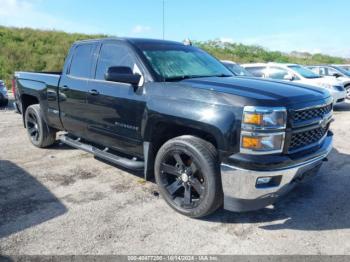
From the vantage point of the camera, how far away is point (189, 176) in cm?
362

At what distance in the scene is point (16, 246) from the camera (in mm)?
3088

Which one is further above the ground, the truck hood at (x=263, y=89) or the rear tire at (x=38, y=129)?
the truck hood at (x=263, y=89)

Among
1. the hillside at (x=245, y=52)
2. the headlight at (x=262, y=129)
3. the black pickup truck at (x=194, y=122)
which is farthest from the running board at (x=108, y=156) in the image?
the hillside at (x=245, y=52)

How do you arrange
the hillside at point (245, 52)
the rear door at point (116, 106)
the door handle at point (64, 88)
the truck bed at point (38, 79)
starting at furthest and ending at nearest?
the hillside at point (245, 52)
the truck bed at point (38, 79)
the door handle at point (64, 88)
the rear door at point (116, 106)

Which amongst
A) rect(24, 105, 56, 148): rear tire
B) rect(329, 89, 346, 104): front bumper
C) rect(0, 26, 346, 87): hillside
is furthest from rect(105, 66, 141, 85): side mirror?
rect(0, 26, 346, 87): hillside

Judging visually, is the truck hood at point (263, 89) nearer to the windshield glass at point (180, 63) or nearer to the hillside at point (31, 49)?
the windshield glass at point (180, 63)

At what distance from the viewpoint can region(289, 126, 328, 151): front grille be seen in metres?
3.31

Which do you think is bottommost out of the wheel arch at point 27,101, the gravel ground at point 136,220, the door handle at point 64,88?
the gravel ground at point 136,220

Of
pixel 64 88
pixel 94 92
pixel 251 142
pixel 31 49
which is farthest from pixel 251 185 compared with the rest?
pixel 31 49

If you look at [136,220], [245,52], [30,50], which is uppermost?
[245,52]

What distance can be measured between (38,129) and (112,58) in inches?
100

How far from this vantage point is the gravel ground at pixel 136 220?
3.12 m

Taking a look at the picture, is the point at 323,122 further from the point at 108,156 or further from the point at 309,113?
the point at 108,156

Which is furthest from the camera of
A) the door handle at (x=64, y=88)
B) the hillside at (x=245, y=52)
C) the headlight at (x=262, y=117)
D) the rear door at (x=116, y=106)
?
the hillside at (x=245, y=52)
